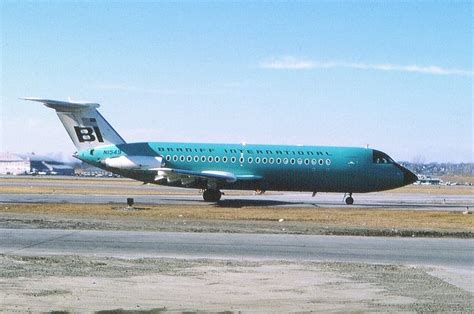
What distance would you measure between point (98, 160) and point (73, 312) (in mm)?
29177

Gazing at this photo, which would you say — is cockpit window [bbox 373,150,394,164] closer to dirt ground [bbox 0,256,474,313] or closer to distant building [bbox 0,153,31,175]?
dirt ground [bbox 0,256,474,313]

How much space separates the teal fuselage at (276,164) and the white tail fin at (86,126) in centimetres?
54

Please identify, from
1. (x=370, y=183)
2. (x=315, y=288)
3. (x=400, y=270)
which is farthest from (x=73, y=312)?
(x=370, y=183)

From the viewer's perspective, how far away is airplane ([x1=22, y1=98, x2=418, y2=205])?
37.9m

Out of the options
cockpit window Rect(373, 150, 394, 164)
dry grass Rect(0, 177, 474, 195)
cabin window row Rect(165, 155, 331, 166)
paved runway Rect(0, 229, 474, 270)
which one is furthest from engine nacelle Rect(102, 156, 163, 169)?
paved runway Rect(0, 229, 474, 270)

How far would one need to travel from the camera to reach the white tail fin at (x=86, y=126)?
3753 cm

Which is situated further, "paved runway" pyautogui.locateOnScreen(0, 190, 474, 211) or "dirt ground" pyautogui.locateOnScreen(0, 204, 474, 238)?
"paved runway" pyautogui.locateOnScreen(0, 190, 474, 211)

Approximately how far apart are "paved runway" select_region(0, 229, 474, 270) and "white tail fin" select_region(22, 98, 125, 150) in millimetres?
17989

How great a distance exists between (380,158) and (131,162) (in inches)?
613

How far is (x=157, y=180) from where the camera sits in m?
38.3

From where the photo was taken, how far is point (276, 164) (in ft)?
127

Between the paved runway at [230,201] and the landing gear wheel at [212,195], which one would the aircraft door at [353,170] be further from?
the landing gear wheel at [212,195]

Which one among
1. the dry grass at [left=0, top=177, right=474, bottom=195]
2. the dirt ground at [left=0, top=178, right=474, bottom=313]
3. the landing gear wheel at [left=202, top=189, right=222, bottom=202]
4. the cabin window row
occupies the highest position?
the cabin window row

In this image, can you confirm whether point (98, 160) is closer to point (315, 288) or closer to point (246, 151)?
point (246, 151)
